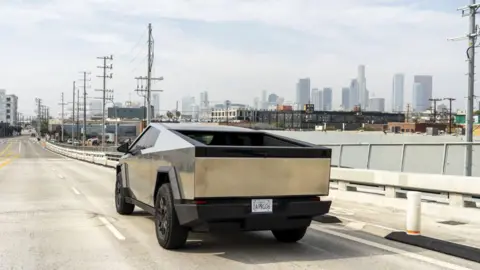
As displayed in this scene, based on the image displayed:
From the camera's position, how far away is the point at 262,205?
7.16m

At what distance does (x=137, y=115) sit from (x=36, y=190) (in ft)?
339

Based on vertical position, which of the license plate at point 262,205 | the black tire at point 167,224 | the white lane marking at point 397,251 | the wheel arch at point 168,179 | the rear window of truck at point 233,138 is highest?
the rear window of truck at point 233,138

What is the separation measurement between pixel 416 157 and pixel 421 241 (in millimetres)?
6192

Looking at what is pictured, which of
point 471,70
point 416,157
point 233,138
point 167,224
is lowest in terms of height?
point 167,224

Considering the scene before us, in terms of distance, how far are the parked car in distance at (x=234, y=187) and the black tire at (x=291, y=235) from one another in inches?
0.6

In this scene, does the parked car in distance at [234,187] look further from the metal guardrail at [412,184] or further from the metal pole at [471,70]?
the metal pole at [471,70]

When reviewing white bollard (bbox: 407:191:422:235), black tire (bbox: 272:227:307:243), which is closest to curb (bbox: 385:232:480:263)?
white bollard (bbox: 407:191:422:235)

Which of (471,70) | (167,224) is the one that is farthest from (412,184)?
(471,70)

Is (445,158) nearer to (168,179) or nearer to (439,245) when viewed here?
(439,245)

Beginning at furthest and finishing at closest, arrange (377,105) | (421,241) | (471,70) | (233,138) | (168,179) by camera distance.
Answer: (377,105) → (471,70) → (233,138) → (421,241) → (168,179)

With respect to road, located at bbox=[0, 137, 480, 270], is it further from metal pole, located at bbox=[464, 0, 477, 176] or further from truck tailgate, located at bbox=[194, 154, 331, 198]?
metal pole, located at bbox=[464, 0, 477, 176]

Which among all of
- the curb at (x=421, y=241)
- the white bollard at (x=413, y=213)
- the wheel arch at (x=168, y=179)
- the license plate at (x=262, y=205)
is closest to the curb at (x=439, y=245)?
the curb at (x=421, y=241)

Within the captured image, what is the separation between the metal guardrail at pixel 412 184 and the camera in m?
10.4

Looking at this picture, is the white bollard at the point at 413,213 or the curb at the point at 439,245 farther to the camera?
the white bollard at the point at 413,213
